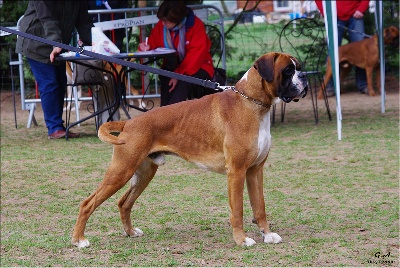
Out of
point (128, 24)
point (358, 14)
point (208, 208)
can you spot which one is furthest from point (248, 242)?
point (358, 14)

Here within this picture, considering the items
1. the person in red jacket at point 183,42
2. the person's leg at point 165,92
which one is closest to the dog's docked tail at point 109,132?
the person in red jacket at point 183,42

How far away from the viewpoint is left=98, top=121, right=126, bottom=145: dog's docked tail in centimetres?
527

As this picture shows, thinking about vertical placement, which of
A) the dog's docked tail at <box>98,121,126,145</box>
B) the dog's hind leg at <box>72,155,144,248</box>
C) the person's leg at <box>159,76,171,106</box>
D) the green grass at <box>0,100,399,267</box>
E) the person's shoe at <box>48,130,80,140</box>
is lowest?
the green grass at <box>0,100,399,267</box>

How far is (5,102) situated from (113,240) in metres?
10.2

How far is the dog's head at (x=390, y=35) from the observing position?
14263mm

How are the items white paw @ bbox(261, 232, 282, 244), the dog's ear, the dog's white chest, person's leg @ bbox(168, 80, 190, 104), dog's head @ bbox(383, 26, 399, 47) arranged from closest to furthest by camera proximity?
the dog's ear, the dog's white chest, white paw @ bbox(261, 232, 282, 244), person's leg @ bbox(168, 80, 190, 104), dog's head @ bbox(383, 26, 399, 47)

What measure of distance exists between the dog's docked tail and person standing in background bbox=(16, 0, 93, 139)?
447cm

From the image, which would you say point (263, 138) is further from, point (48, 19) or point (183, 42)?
point (48, 19)

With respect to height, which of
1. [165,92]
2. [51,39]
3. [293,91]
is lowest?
[165,92]

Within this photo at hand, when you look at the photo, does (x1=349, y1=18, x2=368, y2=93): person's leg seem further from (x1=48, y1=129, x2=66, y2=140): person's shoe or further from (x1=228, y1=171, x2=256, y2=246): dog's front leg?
(x1=228, y1=171, x2=256, y2=246): dog's front leg

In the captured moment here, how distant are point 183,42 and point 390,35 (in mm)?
5792

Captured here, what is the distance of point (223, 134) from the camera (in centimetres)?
531

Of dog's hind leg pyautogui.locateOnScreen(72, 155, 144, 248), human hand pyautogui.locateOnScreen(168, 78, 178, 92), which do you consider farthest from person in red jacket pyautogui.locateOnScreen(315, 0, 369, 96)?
dog's hind leg pyautogui.locateOnScreen(72, 155, 144, 248)

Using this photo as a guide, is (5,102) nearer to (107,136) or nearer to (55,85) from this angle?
(55,85)
